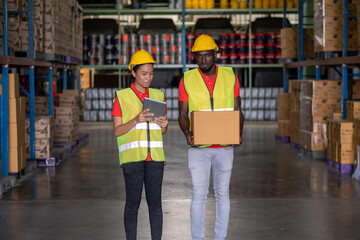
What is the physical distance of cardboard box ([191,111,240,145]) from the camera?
15.8 ft

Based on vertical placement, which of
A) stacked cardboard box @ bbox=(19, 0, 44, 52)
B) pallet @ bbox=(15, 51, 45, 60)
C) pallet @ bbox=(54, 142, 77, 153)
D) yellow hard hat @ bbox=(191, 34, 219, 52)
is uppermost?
stacked cardboard box @ bbox=(19, 0, 44, 52)

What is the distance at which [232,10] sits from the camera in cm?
2006

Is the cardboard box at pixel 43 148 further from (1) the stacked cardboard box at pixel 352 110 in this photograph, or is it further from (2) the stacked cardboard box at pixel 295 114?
(2) the stacked cardboard box at pixel 295 114

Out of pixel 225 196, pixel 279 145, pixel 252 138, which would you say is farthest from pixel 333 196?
pixel 252 138

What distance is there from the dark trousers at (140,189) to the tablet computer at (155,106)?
397mm

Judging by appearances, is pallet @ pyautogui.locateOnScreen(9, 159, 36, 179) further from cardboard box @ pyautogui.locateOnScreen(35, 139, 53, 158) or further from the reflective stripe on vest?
the reflective stripe on vest

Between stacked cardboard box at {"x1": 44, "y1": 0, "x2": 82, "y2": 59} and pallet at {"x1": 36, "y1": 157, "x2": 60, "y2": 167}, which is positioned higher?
stacked cardboard box at {"x1": 44, "y1": 0, "x2": 82, "y2": 59}

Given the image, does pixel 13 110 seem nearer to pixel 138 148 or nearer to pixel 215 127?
pixel 138 148

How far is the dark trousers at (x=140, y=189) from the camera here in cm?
467

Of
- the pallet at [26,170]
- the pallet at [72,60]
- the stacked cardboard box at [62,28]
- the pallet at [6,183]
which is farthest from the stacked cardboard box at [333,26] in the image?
the pallet at [6,183]

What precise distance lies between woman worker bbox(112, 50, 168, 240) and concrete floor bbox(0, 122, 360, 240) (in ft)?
3.77

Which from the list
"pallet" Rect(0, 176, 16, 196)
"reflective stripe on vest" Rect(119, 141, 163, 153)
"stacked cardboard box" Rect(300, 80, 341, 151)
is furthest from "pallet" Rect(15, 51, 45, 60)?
"reflective stripe on vest" Rect(119, 141, 163, 153)

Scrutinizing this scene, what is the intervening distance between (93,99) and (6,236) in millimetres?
14487

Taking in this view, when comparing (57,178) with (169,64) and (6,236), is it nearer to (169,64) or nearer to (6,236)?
(6,236)
